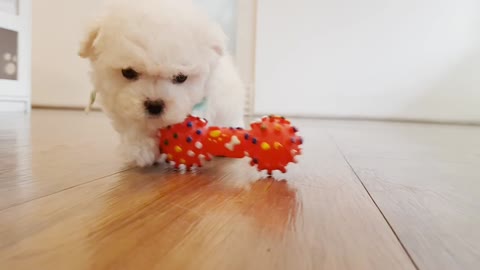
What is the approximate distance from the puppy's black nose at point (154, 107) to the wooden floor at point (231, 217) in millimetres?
131

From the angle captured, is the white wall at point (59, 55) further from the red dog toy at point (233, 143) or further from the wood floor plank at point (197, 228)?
the wood floor plank at point (197, 228)

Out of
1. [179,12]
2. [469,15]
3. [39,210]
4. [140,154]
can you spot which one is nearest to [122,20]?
[179,12]

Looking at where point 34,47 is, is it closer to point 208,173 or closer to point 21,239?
point 208,173

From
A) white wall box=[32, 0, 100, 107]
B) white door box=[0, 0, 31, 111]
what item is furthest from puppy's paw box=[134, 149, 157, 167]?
white wall box=[32, 0, 100, 107]

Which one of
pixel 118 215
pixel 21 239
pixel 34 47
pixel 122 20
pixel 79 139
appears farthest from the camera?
pixel 34 47

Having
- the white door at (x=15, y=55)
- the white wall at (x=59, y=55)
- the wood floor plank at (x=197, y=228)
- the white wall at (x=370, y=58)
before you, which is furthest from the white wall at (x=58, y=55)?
the wood floor plank at (x=197, y=228)

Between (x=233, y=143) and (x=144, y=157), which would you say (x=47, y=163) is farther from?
(x=233, y=143)

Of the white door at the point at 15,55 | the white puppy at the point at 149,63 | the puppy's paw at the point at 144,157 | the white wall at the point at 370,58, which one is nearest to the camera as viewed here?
the white puppy at the point at 149,63

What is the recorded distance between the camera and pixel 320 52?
3770 mm

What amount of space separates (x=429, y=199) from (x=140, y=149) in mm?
605

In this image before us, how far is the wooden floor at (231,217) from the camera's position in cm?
43

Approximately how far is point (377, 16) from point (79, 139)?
9.82 ft

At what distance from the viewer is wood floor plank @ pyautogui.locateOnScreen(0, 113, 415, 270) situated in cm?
42

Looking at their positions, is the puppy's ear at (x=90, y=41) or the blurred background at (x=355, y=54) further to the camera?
the blurred background at (x=355, y=54)
